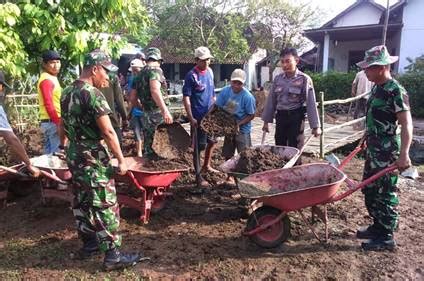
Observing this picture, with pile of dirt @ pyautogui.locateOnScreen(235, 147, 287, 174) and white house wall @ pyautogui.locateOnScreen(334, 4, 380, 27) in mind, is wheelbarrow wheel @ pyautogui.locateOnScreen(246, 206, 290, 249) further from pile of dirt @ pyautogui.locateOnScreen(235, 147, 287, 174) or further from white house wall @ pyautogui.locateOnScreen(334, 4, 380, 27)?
white house wall @ pyautogui.locateOnScreen(334, 4, 380, 27)

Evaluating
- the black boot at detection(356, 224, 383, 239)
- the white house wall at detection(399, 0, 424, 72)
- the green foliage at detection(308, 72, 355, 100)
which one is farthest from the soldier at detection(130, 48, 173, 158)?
the white house wall at detection(399, 0, 424, 72)

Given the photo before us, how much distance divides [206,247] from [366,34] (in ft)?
60.4

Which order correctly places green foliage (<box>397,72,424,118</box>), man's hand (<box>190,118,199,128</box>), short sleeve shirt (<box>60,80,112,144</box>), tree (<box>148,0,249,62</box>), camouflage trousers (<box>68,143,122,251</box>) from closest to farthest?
short sleeve shirt (<box>60,80,112,144</box>), camouflage trousers (<box>68,143,122,251</box>), man's hand (<box>190,118,199,128</box>), green foliage (<box>397,72,424,118</box>), tree (<box>148,0,249,62</box>)

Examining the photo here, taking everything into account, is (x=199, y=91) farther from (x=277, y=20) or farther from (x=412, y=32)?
(x=277, y=20)

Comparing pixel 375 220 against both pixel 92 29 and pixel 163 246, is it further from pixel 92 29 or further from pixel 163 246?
pixel 92 29

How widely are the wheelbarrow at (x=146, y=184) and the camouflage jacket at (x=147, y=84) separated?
0.69 metres

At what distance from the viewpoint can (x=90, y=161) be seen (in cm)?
348

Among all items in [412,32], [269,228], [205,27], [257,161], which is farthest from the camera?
[205,27]

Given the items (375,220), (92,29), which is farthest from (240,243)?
(92,29)

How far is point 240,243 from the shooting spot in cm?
416

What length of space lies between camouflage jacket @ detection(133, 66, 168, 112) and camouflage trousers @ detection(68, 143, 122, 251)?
59.5 inches

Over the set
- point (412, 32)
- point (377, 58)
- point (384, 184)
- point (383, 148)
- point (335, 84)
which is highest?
point (412, 32)

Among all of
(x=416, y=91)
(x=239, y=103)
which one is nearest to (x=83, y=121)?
(x=239, y=103)

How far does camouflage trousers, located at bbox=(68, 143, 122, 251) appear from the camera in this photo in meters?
3.50
